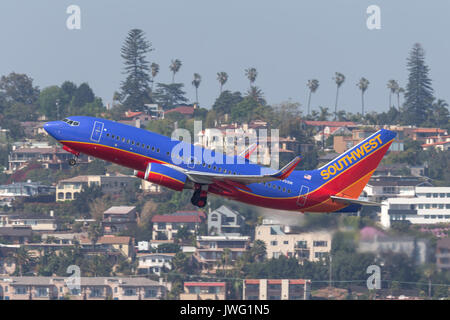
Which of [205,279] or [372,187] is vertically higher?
[372,187]

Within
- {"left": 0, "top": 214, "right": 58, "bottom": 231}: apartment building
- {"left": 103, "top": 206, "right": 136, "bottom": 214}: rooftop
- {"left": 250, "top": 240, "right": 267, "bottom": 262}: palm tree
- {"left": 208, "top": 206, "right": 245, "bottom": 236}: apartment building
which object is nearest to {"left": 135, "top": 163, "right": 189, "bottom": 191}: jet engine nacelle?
{"left": 208, "top": 206, "right": 245, "bottom": 236}: apartment building

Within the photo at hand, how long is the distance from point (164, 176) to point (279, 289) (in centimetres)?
6569

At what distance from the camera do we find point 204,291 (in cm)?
12550

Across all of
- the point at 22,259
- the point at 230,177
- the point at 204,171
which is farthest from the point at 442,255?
the point at 22,259

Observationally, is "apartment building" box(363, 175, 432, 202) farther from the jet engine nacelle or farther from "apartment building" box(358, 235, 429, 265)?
the jet engine nacelle

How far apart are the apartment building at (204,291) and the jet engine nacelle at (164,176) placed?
61.0 m

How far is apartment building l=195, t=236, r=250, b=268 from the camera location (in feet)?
464

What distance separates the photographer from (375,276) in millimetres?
105312

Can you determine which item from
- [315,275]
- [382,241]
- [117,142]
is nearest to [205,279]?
[315,275]

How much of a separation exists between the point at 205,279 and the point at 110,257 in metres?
20.8

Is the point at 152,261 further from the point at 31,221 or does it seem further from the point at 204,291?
the point at 31,221

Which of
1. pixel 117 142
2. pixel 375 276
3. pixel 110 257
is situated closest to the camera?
pixel 117 142
